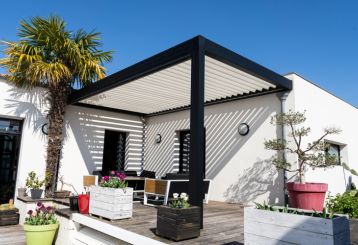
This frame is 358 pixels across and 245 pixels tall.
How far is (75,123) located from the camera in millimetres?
8594

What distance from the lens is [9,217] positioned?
6.26 meters

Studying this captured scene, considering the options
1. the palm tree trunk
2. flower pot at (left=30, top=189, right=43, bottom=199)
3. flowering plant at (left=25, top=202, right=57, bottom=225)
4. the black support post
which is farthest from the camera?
the palm tree trunk

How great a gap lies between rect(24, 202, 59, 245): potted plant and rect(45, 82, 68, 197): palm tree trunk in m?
1.92

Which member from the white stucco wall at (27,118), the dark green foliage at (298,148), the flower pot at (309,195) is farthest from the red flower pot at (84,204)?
the flower pot at (309,195)

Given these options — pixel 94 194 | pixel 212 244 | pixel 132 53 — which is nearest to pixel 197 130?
pixel 212 244

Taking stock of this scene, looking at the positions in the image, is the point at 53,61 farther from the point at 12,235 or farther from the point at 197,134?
the point at 197,134

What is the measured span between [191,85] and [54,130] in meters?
4.55

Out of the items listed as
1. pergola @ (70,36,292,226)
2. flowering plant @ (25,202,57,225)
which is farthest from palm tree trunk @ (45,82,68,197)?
flowering plant @ (25,202,57,225)

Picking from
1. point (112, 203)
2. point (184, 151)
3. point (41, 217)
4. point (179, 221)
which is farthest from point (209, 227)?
point (184, 151)

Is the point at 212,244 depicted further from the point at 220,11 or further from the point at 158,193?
the point at 220,11

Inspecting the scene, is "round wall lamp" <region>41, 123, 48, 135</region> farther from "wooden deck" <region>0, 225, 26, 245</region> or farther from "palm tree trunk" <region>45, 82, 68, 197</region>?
"wooden deck" <region>0, 225, 26, 245</region>

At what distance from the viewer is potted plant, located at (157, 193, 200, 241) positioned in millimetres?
3207

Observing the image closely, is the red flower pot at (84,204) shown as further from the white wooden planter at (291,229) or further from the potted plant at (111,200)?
the white wooden planter at (291,229)

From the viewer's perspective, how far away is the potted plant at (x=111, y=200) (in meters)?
4.22
